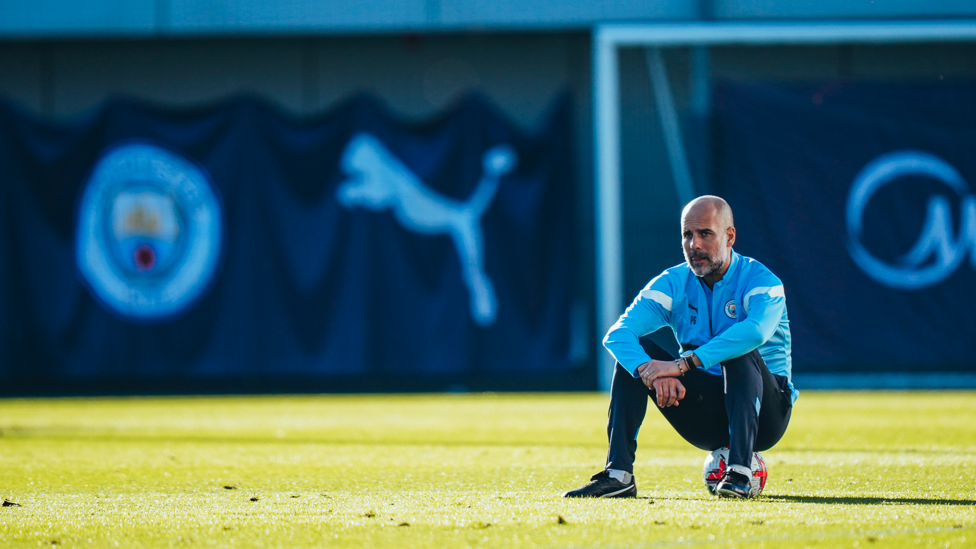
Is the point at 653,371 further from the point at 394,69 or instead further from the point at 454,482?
the point at 394,69

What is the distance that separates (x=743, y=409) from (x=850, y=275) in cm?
899

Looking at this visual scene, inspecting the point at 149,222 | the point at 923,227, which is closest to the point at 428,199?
the point at 149,222

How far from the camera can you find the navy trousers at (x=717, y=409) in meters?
4.24

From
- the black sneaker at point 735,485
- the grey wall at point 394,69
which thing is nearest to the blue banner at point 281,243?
the grey wall at point 394,69

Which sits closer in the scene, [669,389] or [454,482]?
[669,389]

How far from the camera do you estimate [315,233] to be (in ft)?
44.6

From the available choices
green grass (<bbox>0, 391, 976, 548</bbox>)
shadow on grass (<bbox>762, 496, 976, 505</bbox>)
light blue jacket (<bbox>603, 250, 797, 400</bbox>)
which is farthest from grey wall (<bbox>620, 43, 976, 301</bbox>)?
shadow on grass (<bbox>762, 496, 976, 505</bbox>)

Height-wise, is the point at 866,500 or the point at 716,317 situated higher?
the point at 716,317

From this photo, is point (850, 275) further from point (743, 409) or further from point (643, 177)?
point (743, 409)

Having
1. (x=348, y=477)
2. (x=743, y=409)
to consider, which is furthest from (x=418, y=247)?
(x=743, y=409)

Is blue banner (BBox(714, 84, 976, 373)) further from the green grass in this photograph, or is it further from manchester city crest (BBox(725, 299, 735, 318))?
manchester city crest (BBox(725, 299, 735, 318))

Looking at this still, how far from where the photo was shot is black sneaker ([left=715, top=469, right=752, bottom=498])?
4.25 m

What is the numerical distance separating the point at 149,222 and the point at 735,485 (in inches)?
421

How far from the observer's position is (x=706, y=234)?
4391mm
